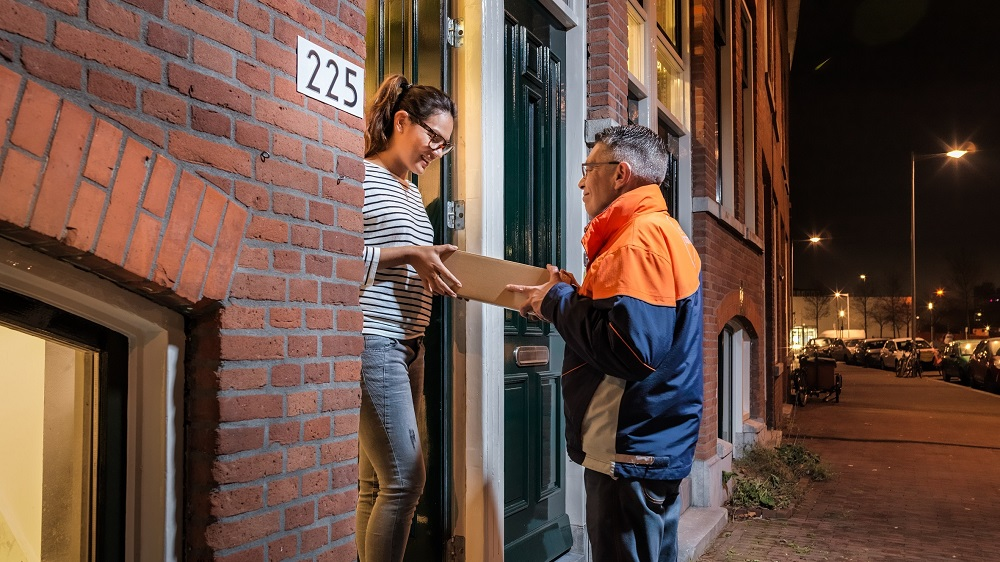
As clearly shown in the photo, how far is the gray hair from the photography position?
299 cm

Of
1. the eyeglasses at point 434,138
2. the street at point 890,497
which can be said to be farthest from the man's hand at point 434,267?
the street at point 890,497

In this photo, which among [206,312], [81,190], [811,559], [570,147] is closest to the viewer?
[81,190]

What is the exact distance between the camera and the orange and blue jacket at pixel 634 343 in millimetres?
2639

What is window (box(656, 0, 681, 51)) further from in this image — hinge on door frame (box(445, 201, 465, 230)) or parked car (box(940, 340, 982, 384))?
parked car (box(940, 340, 982, 384))

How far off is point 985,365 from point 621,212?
82.8 feet

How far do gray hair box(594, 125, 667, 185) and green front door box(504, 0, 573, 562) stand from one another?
1.41 metres

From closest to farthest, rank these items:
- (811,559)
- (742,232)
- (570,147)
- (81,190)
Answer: (81,190)
(570,147)
(811,559)
(742,232)

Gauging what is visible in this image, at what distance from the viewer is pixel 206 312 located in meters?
2.25

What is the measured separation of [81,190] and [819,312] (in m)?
90.8

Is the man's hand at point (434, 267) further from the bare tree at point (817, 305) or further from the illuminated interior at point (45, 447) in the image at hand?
the bare tree at point (817, 305)

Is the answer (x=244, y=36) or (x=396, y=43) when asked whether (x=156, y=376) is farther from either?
(x=396, y=43)

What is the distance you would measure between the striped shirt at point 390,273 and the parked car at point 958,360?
28.5 metres

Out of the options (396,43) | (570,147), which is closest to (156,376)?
(396,43)

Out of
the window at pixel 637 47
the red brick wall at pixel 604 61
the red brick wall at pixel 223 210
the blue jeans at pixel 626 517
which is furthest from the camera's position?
the window at pixel 637 47
